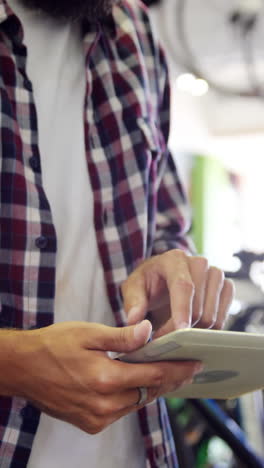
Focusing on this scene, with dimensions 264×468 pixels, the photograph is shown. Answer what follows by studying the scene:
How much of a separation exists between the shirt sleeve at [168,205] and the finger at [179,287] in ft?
0.57

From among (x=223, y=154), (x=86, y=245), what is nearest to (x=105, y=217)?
(x=86, y=245)

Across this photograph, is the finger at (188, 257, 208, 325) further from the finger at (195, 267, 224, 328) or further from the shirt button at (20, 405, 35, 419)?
the shirt button at (20, 405, 35, 419)

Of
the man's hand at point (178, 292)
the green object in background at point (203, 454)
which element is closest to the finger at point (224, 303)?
the man's hand at point (178, 292)

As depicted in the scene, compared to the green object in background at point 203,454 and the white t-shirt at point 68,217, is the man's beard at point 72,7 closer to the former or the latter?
the white t-shirt at point 68,217

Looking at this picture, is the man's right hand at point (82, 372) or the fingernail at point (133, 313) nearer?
the man's right hand at point (82, 372)

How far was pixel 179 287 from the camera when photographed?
2.14ft

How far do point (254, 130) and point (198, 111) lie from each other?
55cm

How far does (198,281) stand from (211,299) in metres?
0.03

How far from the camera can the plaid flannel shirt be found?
0.70m

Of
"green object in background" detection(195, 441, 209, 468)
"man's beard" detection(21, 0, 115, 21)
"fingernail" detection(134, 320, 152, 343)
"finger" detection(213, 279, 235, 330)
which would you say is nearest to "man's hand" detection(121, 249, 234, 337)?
"finger" detection(213, 279, 235, 330)

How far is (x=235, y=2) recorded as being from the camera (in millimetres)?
3027

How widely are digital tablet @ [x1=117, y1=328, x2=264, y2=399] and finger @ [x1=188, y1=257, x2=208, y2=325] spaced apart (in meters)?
0.08

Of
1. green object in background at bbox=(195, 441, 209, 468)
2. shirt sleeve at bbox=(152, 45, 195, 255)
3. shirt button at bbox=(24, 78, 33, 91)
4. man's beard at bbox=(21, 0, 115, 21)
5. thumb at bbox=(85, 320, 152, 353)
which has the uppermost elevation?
man's beard at bbox=(21, 0, 115, 21)

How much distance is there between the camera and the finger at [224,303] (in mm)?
725
